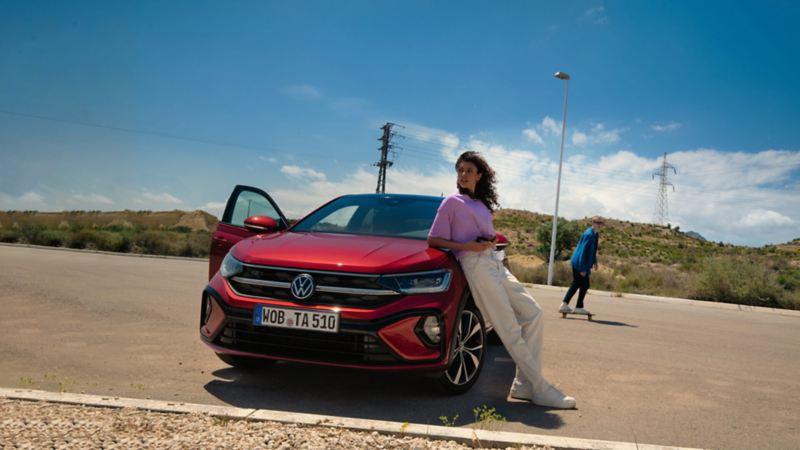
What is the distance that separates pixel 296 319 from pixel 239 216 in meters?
2.41

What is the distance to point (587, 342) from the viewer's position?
8039 mm

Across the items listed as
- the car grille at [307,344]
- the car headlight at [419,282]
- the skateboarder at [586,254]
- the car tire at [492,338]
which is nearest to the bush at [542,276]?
the skateboarder at [586,254]

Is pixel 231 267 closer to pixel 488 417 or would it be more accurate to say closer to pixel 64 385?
pixel 64 385

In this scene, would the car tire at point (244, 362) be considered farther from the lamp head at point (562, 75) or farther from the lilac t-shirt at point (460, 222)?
the lamp head at point (562, 75)

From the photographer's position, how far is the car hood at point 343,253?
4203 millimetres

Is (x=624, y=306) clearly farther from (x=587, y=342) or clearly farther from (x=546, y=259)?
(x=546, y=259)

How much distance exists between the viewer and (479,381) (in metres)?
5.37

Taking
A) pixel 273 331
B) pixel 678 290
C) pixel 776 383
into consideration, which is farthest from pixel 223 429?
pixel 678 290

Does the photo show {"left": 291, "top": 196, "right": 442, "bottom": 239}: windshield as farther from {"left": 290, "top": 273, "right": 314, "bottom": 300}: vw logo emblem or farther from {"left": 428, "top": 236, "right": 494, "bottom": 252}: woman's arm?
{"left": 290, "top": 273, "right": 314, "bottom": 300}: vw logo emblem

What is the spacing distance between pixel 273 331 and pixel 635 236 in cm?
8419

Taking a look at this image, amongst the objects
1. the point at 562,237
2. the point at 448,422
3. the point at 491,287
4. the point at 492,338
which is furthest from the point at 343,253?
the point at 562,237

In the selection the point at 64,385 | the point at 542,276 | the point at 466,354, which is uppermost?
the point at 542,276

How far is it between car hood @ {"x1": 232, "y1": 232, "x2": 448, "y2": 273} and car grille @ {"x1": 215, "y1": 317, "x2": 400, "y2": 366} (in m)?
0.44

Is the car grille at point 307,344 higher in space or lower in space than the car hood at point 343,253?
lower
